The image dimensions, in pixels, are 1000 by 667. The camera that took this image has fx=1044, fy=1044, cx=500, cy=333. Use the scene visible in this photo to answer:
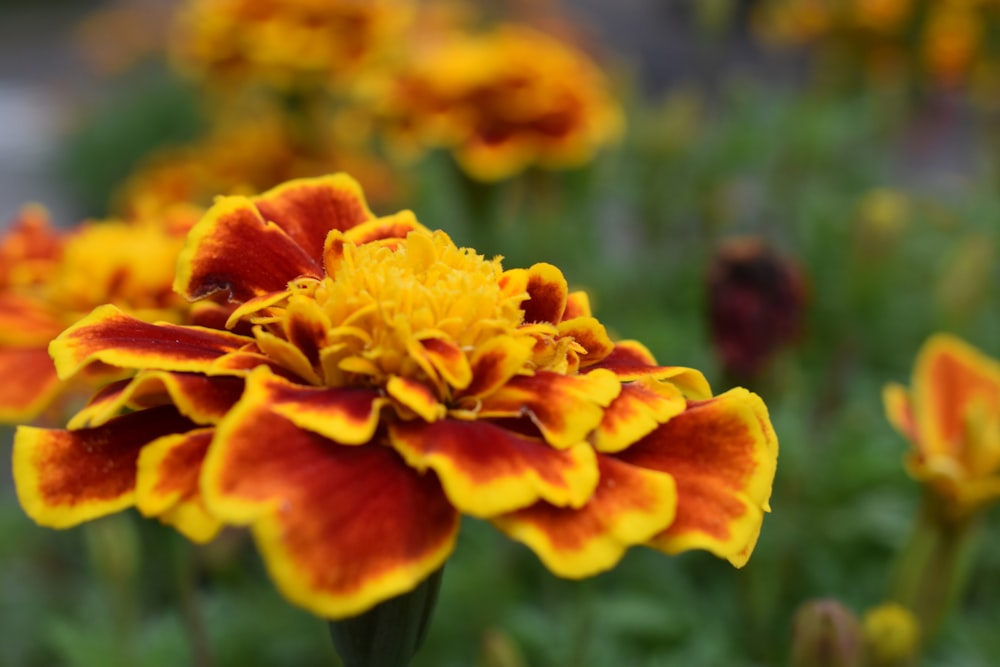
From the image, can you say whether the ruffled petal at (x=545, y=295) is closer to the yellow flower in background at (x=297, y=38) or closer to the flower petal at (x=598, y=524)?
the flower petal at (x=598, y=524)

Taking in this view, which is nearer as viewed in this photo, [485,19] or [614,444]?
[614,444]

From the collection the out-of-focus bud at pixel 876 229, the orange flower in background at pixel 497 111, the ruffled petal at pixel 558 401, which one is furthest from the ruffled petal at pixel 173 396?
the out-of-focus bud at pixel 876 229

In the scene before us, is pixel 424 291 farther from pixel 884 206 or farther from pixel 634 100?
pixel 634 100

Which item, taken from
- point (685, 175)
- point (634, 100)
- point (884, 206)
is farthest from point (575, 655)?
point (634, 100)

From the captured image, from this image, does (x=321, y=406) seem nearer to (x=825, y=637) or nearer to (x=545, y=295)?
(x=545, y=295)

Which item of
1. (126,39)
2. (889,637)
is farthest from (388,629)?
(126,39)
